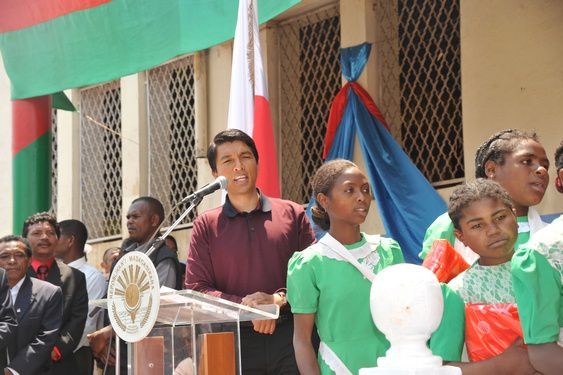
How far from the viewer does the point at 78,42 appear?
282 inches

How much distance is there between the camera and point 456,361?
297 cm

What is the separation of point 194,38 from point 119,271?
2.99 metres

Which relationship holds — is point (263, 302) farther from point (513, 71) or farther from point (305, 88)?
point (305, 88)

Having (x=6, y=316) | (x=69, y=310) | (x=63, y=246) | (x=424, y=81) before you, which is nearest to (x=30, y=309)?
(x=6, y=316)

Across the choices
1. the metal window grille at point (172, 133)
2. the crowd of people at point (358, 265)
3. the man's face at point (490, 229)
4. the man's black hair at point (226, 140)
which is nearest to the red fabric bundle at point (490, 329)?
the crowd of people at point (358, 265)

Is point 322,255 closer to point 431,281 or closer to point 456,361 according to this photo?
point 456,361

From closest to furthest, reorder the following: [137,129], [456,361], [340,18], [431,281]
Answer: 1. [431,281]
2. [456,361]
3. [340,18]
4. [137,129]

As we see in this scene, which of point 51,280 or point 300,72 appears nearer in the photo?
point 51,280

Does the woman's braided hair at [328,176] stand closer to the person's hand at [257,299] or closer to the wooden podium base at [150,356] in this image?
the person's hand at [257,299]

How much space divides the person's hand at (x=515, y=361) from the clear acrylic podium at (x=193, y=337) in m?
0.87

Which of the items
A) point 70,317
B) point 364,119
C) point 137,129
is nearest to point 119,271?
point 70,317

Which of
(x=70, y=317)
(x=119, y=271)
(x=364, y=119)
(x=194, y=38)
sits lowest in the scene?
(x=70, y=317)

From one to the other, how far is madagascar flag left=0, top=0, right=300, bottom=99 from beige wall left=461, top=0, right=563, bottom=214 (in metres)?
2.02

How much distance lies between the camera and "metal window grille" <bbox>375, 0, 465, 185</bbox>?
764 cm
